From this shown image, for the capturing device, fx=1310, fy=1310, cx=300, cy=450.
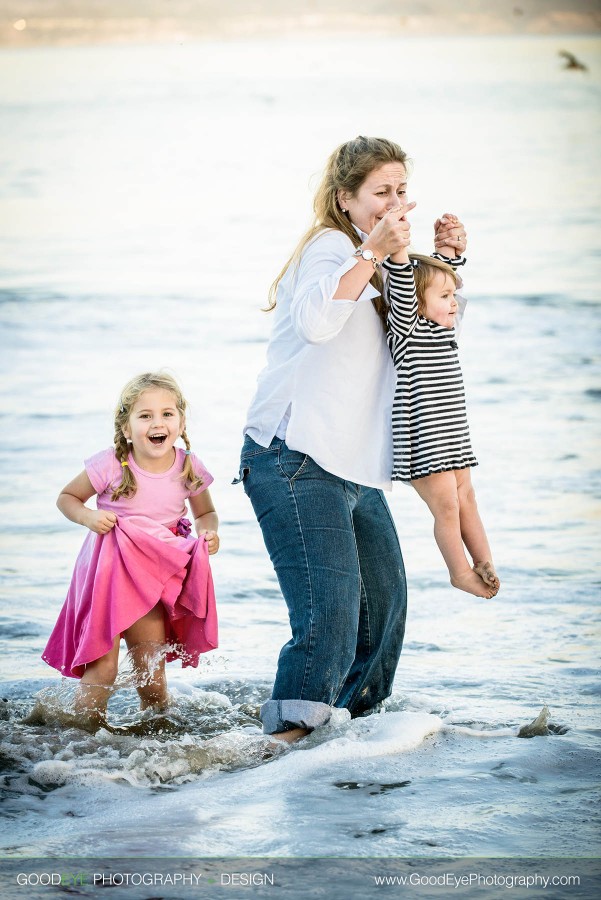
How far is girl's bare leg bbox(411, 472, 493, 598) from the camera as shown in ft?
12.5

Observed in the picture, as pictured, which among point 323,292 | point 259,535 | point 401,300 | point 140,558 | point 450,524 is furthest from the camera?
point 259,535

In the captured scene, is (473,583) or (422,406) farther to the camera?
(473,583)

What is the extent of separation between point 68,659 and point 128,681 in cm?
22

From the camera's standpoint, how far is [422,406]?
12.3 feet

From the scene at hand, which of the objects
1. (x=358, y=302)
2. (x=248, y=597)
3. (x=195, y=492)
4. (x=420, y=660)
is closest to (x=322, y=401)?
(x=358, y=302)

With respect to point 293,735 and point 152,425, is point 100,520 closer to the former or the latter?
point 152,425

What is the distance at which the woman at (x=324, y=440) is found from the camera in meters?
3.71

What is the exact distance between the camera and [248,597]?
5680mm

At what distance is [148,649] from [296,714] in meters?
0.62

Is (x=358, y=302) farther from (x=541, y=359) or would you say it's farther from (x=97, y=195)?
(x=97, y=195)

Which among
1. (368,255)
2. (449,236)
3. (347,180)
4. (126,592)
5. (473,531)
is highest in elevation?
(347,180)

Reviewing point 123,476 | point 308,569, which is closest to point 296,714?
point 308,569

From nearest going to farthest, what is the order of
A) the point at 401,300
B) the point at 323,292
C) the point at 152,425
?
the point at 323,292, the point at 401,300, the point at 152,425

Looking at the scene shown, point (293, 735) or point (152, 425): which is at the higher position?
point (152, 425)
